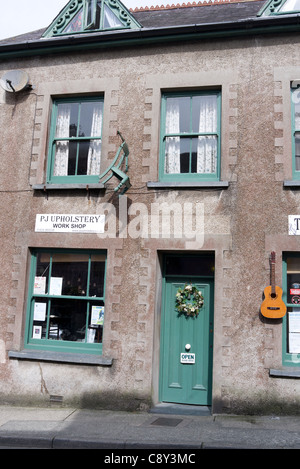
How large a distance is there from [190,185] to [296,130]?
83.7 inches

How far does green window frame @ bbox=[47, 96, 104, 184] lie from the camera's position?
8.73 meters

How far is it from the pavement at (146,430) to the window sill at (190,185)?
3.91 meters

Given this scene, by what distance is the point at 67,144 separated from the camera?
8930 millimetres

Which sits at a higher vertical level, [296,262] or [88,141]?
[88,141]

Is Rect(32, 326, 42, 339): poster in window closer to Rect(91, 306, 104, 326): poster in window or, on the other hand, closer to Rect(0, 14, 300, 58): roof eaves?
Rect(91, 306, 104, 326): poster in window

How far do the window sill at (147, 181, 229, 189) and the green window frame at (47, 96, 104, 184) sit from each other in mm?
1267

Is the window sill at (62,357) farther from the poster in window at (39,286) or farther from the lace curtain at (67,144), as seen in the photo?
the lace curtain at (67,144)

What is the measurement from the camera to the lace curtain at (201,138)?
826cm

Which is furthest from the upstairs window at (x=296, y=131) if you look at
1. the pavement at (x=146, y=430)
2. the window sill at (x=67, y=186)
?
the pavement at (x=146, y=430)

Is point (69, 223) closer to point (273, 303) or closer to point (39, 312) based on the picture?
point (39, 312)
